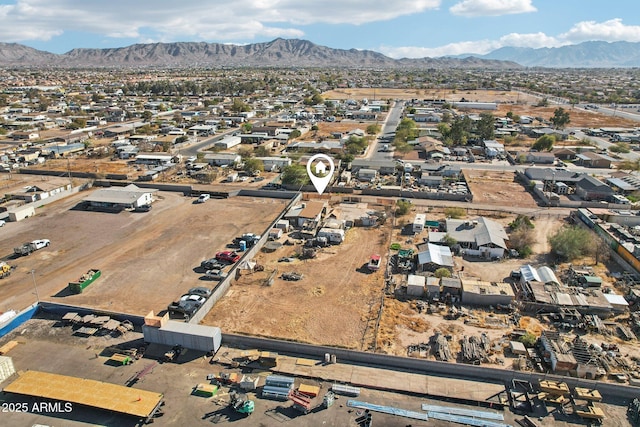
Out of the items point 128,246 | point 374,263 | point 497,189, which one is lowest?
point 374,263

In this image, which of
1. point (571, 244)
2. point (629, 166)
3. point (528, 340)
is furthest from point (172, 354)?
point (629, 166)

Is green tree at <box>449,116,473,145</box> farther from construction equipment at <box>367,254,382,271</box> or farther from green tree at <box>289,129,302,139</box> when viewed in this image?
construction equipment at <box>367,254,382,271</box>

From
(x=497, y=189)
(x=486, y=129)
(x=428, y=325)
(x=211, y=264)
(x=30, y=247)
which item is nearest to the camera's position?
(x=428, y=325)

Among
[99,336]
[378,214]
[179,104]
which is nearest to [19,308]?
[99,336]

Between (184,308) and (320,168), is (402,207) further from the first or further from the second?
(184,308)

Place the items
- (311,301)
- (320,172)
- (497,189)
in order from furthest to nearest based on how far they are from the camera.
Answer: (320,172), (497,189), (311,301)

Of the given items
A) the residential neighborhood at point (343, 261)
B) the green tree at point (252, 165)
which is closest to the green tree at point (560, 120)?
the residential neighborhood at point (343, 261)

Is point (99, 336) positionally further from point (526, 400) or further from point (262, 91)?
point (262, 91)
